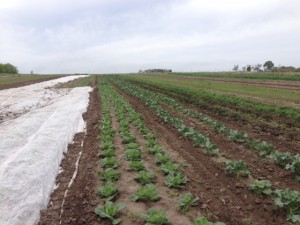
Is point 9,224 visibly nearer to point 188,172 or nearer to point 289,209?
point 188,172

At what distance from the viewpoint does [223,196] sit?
5922 mm

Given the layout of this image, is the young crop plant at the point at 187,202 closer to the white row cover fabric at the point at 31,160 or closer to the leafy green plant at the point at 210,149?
the white row cover fabric at the point at 31,160

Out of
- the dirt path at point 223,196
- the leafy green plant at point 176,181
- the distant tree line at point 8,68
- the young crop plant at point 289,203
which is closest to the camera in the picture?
the young crop plant at point 289,203

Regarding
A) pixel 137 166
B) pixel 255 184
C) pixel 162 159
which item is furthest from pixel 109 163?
pixel 255 184

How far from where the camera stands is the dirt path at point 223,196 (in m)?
5.17

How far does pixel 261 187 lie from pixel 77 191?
333 centimetres

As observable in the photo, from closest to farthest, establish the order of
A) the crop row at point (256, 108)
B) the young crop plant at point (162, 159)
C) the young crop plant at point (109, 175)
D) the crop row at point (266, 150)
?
the crop row at point (266, 150)
the young crop plant at point (109, 175)
the young crop plant at point (162, 159)
the crop row at point (256, 108)

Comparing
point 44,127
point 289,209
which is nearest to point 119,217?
point 289,209

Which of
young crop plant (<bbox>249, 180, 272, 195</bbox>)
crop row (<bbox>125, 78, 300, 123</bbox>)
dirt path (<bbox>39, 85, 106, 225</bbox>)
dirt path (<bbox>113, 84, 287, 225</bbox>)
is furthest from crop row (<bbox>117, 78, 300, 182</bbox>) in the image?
dirt path (<bbox>39, 85, 106, 225</bbox>)

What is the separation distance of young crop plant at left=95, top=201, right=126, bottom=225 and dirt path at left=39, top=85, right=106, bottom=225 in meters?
0.14

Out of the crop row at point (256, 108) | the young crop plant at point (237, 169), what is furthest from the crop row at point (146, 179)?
the crop row at point (256, 108)

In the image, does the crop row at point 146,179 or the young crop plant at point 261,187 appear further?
the young crop plant at point 261,187

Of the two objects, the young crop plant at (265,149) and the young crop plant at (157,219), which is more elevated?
the young crop plant at (265,149)

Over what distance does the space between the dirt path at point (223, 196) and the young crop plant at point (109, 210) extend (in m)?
1.26
